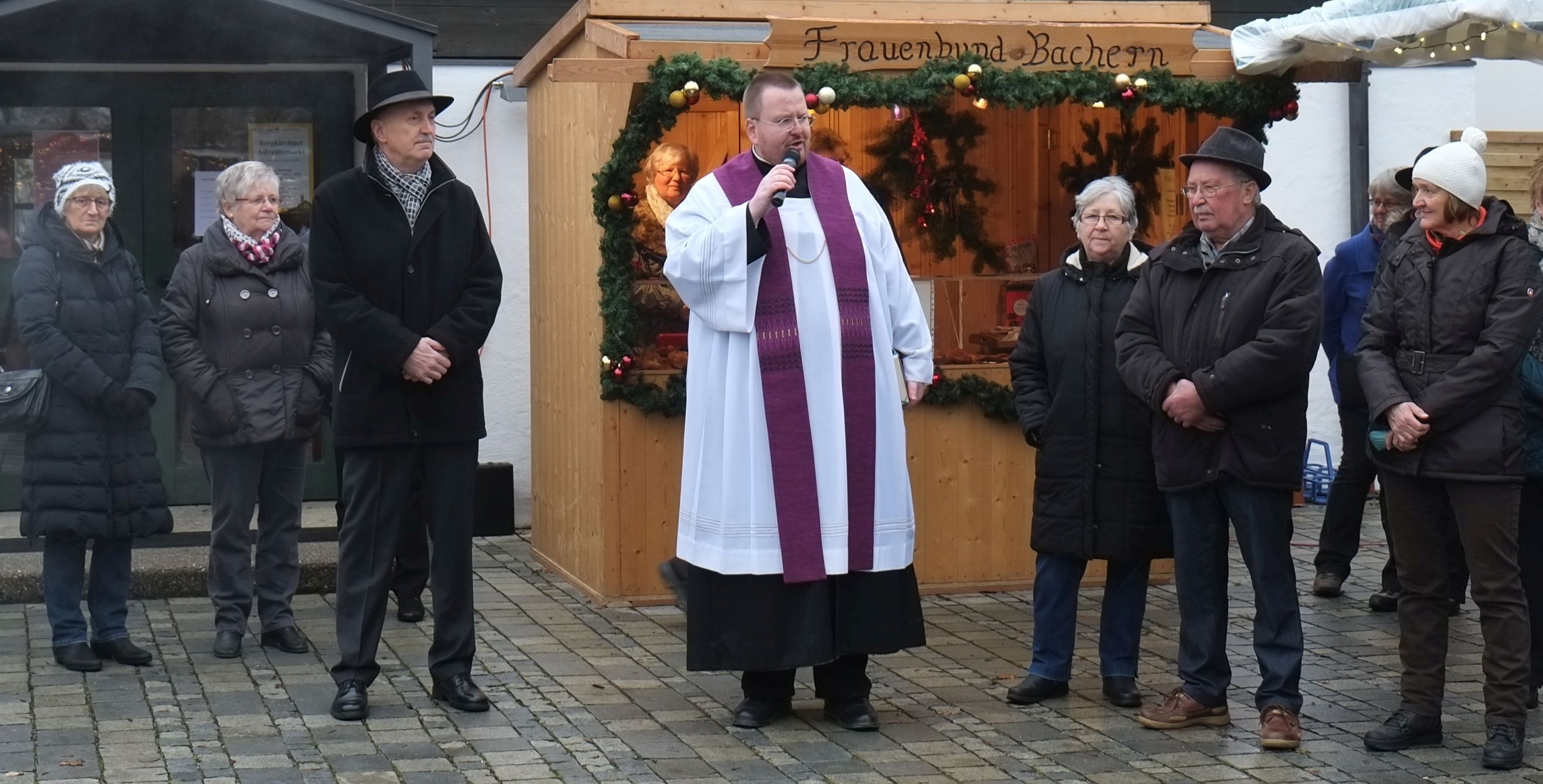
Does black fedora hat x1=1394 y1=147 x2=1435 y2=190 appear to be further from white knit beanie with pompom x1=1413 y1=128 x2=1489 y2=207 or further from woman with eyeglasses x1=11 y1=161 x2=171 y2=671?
woman with eyeglasses x1=11 y1=161 x2=171 y2=671

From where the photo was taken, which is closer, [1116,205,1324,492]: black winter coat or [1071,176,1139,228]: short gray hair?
[1116,205,1324,492]: black winter coat

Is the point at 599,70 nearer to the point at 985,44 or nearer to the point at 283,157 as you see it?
the point at 985,44

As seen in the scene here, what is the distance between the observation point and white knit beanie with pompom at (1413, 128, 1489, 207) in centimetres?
584

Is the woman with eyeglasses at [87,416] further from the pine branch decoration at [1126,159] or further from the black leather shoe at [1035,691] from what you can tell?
the pine branch decoration at [1126,159]

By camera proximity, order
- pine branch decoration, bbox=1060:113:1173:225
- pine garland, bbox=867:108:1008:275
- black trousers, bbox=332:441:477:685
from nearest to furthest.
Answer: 1. black trousers, bbox=332:441:477:685
2. pine garland, bbox=867:108:1008:275
3. pine branch decoration, bbox=1060:113:1173:225

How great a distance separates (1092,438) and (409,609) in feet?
10.4

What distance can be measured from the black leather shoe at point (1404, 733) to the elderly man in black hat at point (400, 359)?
9.63 ft

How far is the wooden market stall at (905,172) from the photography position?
327 inches

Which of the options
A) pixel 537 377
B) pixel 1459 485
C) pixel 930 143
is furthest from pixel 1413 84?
pixel 1459 485

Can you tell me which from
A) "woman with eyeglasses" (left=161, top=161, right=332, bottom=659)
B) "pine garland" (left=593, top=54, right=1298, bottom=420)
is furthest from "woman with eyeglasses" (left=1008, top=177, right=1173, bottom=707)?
"woman with eyeglasses" (left=161, top=161, right=332, bottom=659)

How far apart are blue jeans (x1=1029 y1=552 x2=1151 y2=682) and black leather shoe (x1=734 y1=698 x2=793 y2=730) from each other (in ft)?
3.22

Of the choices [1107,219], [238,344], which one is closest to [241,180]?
[238,344]

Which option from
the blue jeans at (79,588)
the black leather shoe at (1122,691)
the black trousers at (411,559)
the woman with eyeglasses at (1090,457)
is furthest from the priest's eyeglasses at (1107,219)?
the blue jeans at (79,588)

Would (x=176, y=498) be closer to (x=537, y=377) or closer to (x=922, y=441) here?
(x=537, y=377)
